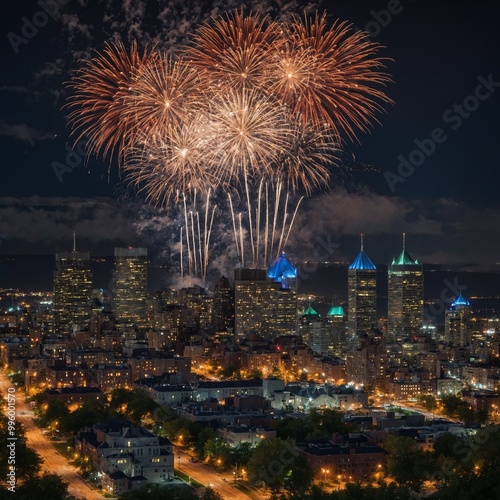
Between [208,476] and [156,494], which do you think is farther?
[208,476]

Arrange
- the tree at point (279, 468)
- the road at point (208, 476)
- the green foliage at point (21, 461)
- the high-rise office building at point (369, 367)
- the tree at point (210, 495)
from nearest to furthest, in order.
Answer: the tree at point (210, 495), the green foliage at point (21, 461), the road at point (208, 476), the tree at point (279, 468), the high-rise office building at point (369, 367)

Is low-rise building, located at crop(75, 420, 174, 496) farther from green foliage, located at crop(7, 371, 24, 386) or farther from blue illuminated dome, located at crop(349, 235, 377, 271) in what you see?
blue illuminated dome, located at crop(349, 235, 377, 271)

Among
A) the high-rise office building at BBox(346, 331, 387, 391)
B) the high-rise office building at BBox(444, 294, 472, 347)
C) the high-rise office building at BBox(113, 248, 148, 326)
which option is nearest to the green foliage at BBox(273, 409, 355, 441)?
the high-rise office building at BBox(346, 331, 387, 391)

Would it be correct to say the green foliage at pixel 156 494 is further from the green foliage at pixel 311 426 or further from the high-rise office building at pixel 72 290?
the high-rise office building at pixel 72 290

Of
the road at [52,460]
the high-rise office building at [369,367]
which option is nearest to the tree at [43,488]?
the road at [52,460]

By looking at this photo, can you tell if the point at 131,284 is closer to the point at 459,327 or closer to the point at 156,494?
the point at 459,327

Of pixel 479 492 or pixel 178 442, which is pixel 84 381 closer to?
pixel 178 442

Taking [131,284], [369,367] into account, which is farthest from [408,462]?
[131,284]
